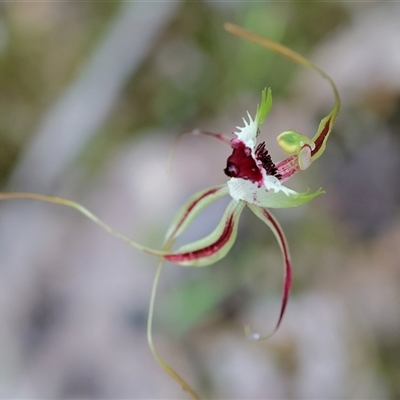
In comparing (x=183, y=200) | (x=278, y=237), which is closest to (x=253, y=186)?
(x=278, y=237)

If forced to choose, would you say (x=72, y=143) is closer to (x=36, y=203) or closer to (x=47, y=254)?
(x=36, y=203)

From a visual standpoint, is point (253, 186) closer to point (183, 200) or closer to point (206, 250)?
point (206, 250)

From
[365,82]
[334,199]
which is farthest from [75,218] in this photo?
[365,82]

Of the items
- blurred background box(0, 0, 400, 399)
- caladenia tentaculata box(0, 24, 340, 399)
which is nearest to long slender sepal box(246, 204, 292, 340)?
caladenia tentaculata box(0, 24, 340, 399)

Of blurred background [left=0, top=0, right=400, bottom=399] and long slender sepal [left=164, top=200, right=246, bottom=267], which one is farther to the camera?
blurred background [left=0, top=0, right=400, bottom=399]

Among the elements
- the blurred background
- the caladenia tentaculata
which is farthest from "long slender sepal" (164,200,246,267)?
the blurred background

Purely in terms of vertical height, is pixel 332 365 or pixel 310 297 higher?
pixel 310 297

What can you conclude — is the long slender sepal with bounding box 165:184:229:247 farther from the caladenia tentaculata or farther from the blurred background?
the blurred background

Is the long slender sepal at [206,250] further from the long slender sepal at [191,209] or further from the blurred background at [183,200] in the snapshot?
the blurred background at [183,200]
